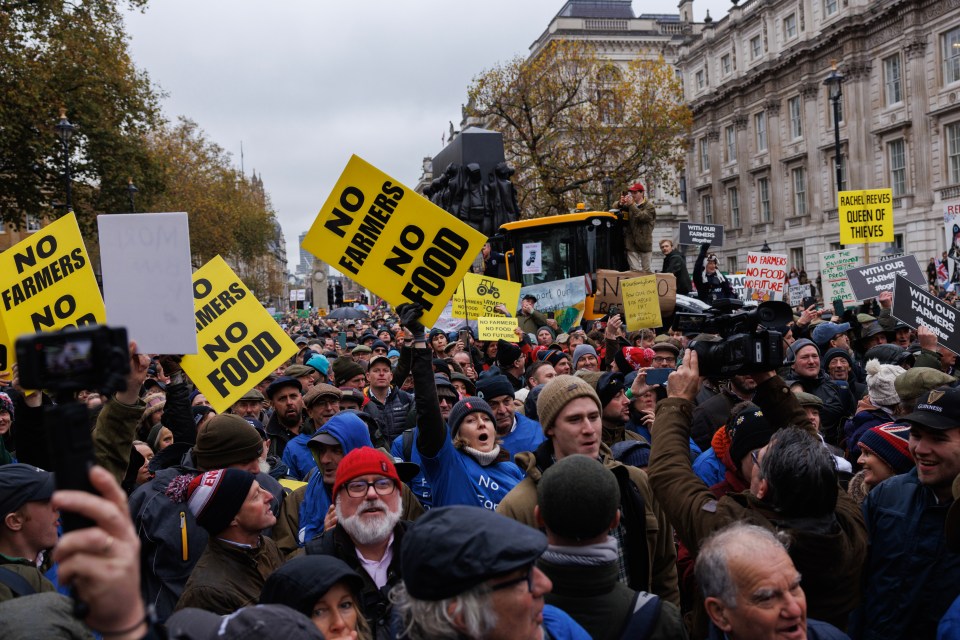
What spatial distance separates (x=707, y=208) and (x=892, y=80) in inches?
686

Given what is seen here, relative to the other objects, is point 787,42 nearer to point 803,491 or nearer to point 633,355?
point 633,355

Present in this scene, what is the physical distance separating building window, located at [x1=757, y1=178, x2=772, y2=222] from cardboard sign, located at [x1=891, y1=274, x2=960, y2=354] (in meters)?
43.1

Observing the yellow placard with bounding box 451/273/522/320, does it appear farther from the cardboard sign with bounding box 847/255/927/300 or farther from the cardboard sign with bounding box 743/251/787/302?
the cardboard sign with bounding box 743/251/787/302

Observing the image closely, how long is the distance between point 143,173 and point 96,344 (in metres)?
30.8

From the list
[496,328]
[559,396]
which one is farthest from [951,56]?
[559,396]

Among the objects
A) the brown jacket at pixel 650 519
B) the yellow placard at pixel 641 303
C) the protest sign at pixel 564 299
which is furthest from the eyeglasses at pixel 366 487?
the protest sign at pixel 564 299

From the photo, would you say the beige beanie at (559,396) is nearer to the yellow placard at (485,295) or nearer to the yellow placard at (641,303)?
the yellow placard at (641,303)

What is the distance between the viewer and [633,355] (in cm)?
845

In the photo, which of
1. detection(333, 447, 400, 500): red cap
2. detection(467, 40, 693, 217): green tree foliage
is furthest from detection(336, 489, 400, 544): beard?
detection(467, 40, 693, 217): green tree foliage

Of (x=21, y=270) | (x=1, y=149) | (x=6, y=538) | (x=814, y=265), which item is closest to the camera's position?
(x=6, y=538)

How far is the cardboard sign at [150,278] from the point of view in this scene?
4754mm

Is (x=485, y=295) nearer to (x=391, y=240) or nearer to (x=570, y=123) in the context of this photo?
(x=391, y=240)

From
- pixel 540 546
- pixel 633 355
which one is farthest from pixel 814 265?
pixel 540 546

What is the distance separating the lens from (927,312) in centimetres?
670
